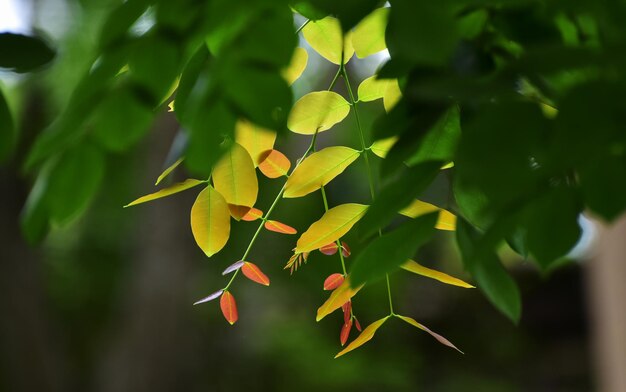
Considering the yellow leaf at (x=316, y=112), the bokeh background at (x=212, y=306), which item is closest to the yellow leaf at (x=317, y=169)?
the yellow leaf at (x=316, y=112)

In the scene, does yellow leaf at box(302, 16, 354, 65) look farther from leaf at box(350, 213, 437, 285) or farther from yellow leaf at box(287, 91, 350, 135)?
leaf at box(350, 213, 437, 285)

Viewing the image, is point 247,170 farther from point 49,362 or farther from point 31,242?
point 49,362

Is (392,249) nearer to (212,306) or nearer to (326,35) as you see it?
(326,35)

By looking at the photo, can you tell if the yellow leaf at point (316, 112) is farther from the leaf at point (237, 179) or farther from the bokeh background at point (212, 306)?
the bokeh background at point (212, 306)

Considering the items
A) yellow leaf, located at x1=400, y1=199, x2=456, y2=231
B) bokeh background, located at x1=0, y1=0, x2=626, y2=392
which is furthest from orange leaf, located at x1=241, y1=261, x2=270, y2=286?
bokeh background, located at x1=0, y1=0, x2=626, y2=392

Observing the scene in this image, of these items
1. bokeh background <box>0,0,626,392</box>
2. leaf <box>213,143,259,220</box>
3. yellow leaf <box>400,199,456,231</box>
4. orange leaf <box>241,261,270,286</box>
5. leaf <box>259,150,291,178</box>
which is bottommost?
bokeh background <box>0,0,626,392</box>

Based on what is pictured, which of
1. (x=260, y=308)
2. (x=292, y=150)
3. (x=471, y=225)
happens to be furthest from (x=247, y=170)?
(x=260, y=308)
